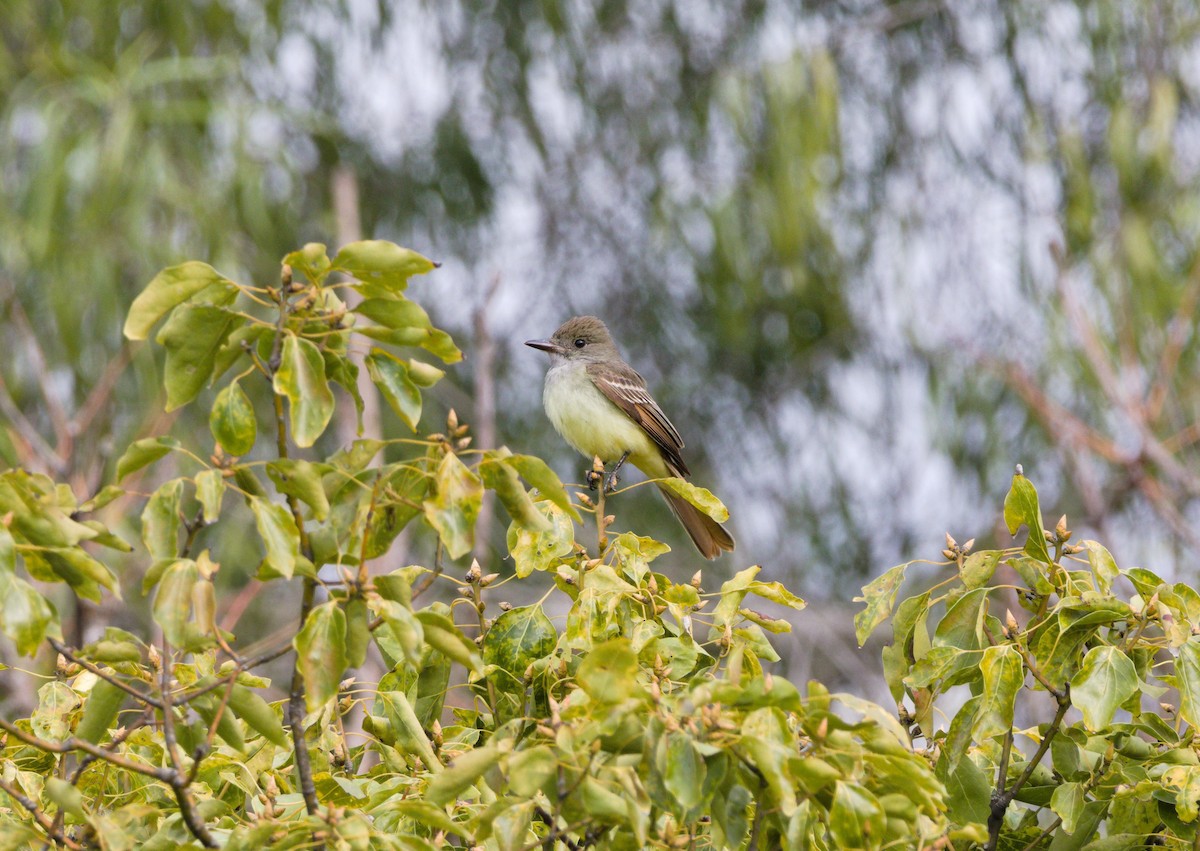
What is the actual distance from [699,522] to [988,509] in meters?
5.55

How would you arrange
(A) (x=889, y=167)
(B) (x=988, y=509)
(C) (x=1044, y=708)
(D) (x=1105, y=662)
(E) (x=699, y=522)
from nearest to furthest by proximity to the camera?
(D) (x=1105, y=662) < (E) (x=699, y=522) < (C) (x=1044, y=708) < (B) (x=988, y=509) < (A) (x=889, y=167)

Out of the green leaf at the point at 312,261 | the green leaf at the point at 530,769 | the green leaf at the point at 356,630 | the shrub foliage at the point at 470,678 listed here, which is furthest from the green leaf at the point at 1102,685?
the green leaf at the point at 312,261

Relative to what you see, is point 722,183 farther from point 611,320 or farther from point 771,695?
point 771,695

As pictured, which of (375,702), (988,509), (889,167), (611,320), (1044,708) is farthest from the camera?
(611,320)

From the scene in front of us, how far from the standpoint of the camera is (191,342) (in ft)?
6.64

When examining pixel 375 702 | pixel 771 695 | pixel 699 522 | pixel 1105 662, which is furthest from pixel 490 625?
pixel 699 522

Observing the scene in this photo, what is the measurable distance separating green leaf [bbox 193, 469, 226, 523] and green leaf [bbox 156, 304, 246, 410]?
13cm

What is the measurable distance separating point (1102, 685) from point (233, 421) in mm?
1367

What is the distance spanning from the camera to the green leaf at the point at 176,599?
189 centimetres

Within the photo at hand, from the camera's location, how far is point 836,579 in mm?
11664

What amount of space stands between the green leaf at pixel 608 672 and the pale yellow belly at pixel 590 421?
12.2 ft

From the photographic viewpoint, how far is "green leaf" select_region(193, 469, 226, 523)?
192 centimetres

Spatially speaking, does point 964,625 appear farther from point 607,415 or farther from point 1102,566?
point 607,415

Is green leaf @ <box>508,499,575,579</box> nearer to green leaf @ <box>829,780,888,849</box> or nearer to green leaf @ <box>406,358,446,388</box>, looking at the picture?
green leaf @ <box>406,358,446,388</box>
